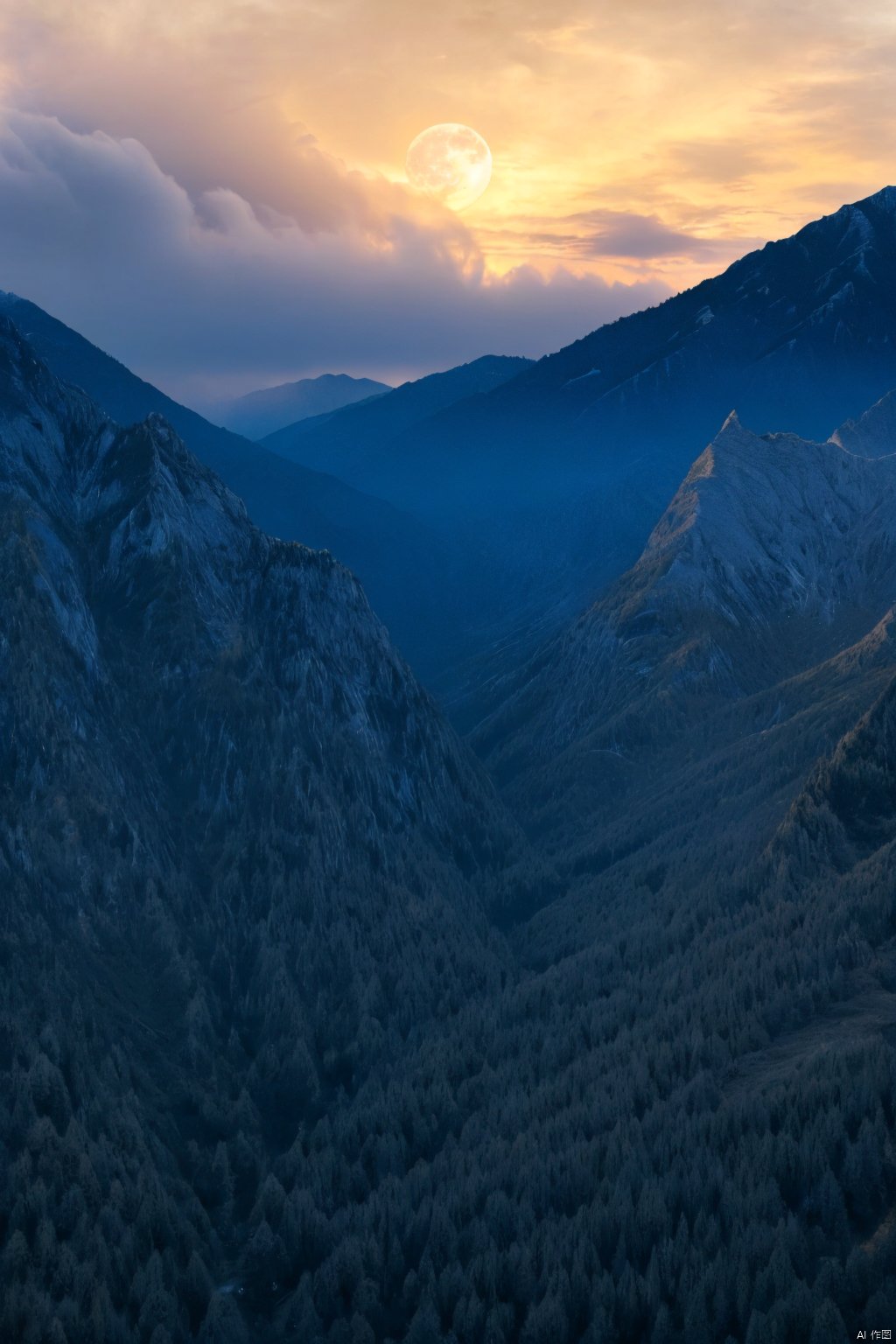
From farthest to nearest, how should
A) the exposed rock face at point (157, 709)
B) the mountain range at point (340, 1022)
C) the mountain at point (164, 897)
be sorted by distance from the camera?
the exposed rock face at point (157, 709) < the mountain at point (164, 897) < the mountain range at point (340, 1022)

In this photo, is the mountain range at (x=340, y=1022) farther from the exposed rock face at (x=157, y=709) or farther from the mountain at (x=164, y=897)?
the exposed rock face at (x=157, y=709)

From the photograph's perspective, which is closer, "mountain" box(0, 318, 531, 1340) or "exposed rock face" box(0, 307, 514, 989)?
"mountain" box(0, 318, 531, 1340)

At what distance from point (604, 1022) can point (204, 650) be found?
287 feet

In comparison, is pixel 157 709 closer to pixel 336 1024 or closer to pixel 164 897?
pixel 164 897

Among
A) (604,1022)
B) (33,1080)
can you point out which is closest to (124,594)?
(33,1080)

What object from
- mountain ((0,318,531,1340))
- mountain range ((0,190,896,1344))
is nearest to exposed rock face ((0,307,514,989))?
mountain ((0,318,531,1340))

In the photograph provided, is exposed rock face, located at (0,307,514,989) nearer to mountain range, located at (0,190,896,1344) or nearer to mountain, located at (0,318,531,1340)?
mountain, located at (0,318,531,1340)

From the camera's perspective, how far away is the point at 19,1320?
321 feet

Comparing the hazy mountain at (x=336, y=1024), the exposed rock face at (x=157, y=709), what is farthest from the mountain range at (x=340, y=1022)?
the exposed rock face at (x=157, y=709)

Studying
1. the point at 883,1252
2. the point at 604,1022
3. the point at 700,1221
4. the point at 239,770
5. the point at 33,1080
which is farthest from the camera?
the point at 239,770

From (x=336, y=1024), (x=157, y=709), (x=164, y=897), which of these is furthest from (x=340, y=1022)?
(x=157, y=709)

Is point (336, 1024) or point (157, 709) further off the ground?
point (157, 709)

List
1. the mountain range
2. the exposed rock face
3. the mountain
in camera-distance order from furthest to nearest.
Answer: the exposed rock face
the mountain
the mountain range

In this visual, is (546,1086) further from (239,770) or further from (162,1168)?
(239,770)
